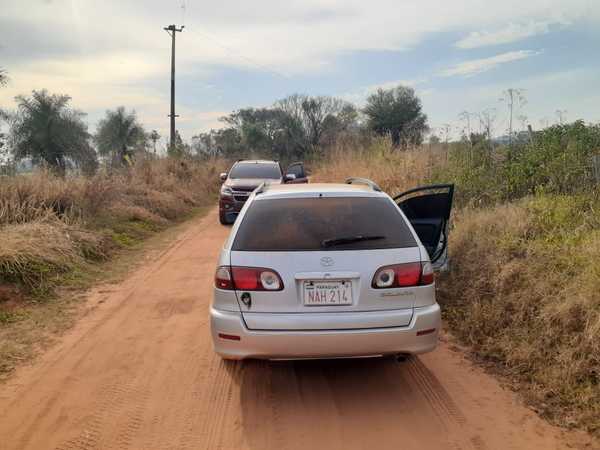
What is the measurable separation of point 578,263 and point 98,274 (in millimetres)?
6533

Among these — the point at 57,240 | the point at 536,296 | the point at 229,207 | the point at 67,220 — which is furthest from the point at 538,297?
the point at 229,207

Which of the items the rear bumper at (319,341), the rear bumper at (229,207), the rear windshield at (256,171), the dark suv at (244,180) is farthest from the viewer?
the rear windshield at (256,171)

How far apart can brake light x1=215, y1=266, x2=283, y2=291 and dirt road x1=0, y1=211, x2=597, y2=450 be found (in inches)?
35.1

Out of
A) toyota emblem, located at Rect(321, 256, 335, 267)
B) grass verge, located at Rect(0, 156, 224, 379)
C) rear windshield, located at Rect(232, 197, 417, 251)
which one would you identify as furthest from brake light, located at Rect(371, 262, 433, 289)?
grass verge, located at Rect(0, 156, 224, 379)

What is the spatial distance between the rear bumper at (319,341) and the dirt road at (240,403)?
1.46 feet

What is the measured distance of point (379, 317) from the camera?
11.5ft

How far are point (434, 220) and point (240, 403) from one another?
3679mm

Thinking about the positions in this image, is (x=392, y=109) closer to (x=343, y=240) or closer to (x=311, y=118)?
(x=311, y=118)

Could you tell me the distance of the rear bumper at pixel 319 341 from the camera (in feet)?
11.2

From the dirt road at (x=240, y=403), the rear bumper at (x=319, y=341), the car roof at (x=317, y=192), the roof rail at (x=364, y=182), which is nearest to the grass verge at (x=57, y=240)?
the dirt road at (x=240, y=403)

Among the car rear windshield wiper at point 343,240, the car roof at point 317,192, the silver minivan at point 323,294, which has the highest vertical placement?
the car roof at point 317,192

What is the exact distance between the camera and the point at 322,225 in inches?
151

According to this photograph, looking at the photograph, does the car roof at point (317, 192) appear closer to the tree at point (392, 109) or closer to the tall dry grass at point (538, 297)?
the tall dry grass at point (538, 297)

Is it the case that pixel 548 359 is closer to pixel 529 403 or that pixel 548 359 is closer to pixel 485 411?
pixel 529 403
